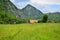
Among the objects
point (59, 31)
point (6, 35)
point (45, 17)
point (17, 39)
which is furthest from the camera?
point (45, 17)

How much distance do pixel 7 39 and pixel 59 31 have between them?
1360 centimetres

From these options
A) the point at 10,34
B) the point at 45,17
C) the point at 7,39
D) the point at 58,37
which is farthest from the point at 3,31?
the point at 45,17

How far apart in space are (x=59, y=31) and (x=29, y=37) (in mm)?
9443

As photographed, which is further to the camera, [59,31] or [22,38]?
[59,31]

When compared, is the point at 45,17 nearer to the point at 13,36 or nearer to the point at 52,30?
the point at 52,30

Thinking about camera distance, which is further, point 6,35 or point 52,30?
point 52,30

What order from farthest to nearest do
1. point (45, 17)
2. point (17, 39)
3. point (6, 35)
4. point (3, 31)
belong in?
point (45, 17) → point (3, 31) → point (6, 35) → point (17, 39)

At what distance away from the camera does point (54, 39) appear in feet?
102

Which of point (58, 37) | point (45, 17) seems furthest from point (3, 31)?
point (45, 17)

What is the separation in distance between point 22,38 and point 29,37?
1580 mm

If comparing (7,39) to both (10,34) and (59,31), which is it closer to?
(10,34)

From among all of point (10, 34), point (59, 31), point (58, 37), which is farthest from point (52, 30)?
point (10, 34)

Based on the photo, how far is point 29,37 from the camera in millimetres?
31094

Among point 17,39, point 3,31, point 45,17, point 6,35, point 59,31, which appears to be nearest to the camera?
point 17,39
